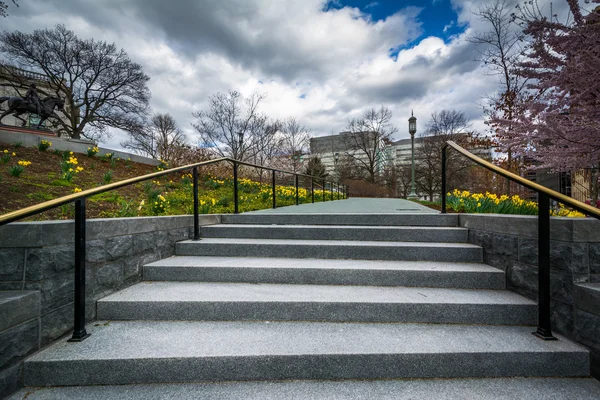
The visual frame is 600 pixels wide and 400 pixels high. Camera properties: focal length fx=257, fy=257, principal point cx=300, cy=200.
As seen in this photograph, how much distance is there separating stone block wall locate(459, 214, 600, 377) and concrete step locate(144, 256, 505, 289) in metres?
0.21

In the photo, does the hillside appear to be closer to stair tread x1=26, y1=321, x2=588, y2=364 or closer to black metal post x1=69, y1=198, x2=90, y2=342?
black metal post x1=69, y1=198, x2=90, y2=342

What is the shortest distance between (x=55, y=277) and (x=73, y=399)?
80 centimetres

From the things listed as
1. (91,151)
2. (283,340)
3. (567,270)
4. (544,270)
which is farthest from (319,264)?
(91,151)

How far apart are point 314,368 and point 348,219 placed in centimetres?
217

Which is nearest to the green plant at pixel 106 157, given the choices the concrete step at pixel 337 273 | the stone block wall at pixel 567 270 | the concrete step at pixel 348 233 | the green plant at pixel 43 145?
the green plant at pixel 43 145

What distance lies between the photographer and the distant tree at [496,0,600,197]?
3.28m

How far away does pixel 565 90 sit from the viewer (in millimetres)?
3826

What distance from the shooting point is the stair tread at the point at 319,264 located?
7.95 ft

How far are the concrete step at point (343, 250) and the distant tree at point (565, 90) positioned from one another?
2.44m

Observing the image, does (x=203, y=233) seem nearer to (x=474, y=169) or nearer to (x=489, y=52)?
(x=489, y=52)

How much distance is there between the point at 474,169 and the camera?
21.2 meters

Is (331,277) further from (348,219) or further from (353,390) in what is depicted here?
(348,219)

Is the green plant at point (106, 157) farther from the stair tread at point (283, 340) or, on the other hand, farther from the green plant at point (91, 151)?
the stair tread at point (283, 340)

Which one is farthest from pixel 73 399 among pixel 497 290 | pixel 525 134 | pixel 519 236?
pixel 525 134
